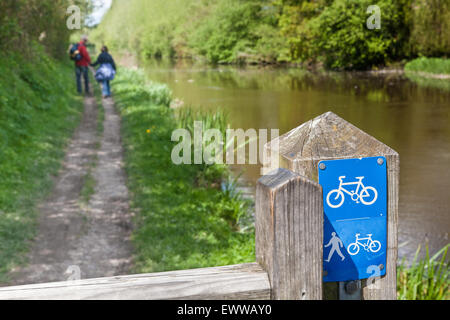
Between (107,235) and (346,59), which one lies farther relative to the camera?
(346,59)

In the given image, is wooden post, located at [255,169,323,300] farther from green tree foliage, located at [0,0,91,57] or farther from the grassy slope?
green tree foliage, located at [0,0,91,57]

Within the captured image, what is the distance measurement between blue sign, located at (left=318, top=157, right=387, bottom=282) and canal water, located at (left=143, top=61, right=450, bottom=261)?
549 centimetres

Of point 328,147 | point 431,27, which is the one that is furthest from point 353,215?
point 431,27

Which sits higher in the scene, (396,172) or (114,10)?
(114,10)

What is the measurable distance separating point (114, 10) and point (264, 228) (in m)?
53.4

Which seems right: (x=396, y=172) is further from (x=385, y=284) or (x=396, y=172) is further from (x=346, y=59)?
(x=346, y=59)

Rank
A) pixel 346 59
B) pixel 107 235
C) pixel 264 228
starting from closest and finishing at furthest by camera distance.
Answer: pixel 264 228
pixel 107 235
pixel 346 59

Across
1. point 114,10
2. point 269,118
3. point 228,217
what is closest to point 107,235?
point 228,217

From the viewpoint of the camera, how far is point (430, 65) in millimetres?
35438

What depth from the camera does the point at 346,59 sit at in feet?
139

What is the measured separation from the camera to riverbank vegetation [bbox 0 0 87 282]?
5941mm

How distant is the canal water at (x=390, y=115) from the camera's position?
8.77 meters
